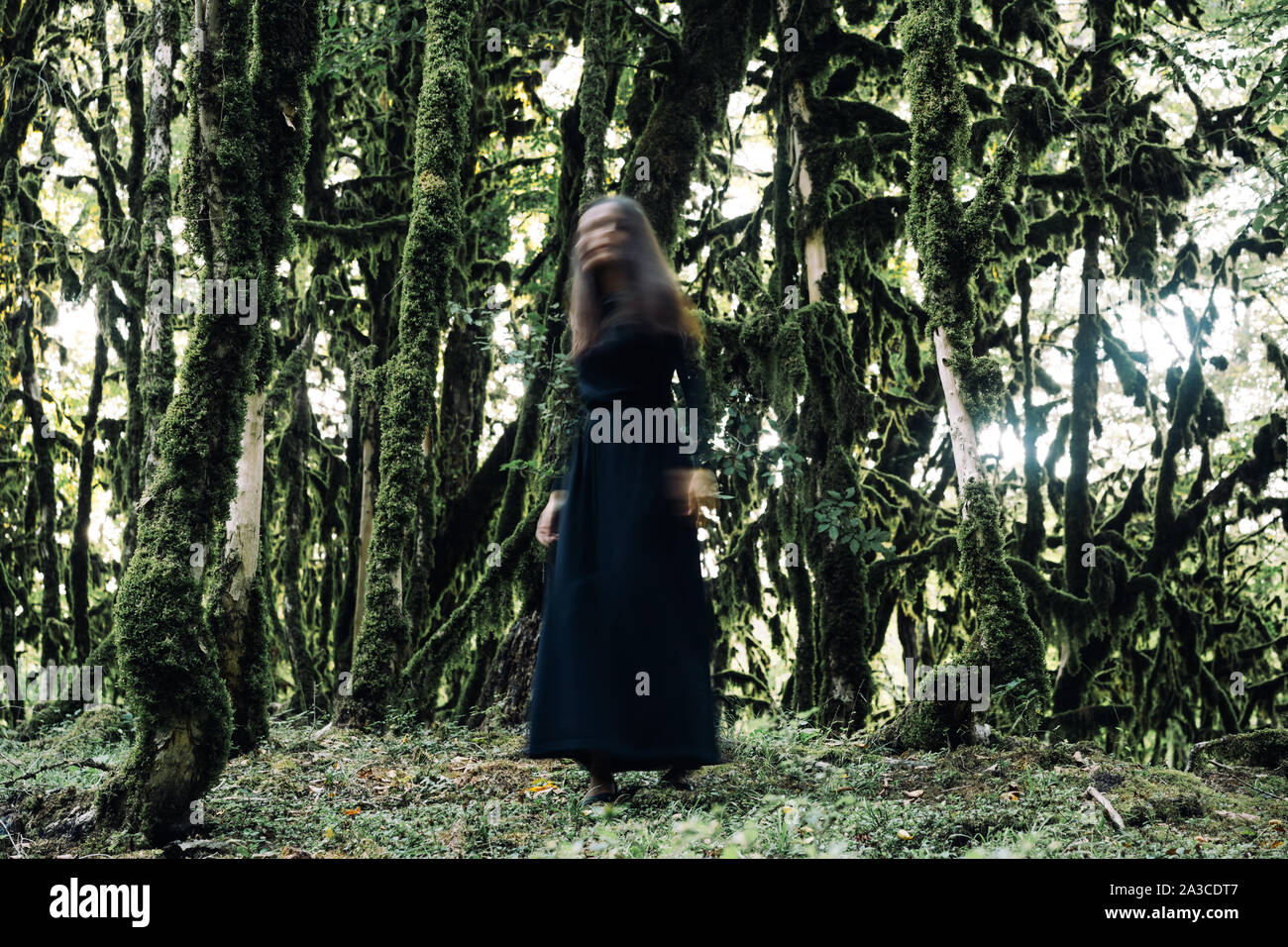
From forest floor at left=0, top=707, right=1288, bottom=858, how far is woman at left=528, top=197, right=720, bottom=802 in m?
0.36

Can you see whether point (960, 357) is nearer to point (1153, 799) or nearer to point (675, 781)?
point (1153, 799)

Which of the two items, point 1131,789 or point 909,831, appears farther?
point 1131,789

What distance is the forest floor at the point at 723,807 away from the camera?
3348 millimetres

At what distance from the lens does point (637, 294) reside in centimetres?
380

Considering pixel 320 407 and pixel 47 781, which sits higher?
pixel 320 407

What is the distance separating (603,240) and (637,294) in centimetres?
28

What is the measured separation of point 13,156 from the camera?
32.3 feet

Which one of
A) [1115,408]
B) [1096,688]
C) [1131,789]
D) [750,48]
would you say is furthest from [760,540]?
[1115,408]

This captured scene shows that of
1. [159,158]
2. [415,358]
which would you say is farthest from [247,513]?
[159,158]

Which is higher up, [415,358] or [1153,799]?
[415,358]

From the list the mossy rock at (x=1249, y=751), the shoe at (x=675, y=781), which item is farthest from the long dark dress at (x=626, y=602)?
the mossy rock at (x=1249, y=751)

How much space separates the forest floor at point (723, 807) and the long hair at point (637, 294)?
1.97 meters
